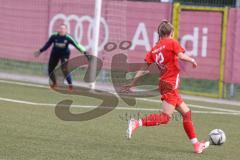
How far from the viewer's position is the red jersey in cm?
1041

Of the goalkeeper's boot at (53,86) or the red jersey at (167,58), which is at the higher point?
the red jersey at (167,58)

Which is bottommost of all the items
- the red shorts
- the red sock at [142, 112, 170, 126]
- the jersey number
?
the red sock at [142, 112, 170, 126]

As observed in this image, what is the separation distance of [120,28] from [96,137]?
10.0 m

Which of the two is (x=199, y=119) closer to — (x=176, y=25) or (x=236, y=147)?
(x=236, y=147)

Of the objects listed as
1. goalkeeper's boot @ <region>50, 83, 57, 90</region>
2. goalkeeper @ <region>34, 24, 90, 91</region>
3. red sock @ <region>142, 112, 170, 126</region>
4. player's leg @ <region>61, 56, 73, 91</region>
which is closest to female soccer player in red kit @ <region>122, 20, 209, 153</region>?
red sock @ <region>142, 112, 170, 126</region>

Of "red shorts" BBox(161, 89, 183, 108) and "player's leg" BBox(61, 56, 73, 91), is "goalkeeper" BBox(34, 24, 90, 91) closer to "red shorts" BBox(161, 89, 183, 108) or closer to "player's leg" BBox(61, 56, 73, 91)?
"player's leg" BBox(61, 56, 73, 91)

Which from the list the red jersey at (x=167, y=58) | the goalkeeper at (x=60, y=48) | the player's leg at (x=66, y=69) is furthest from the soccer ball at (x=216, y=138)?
the player's leg at (x=66, y=69)

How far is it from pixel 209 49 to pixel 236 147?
870cm

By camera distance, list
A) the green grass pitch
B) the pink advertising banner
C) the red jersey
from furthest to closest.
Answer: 1. the pink advertising banner
2. the red jersey
3. the green grass pitch

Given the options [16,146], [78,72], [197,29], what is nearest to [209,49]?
[197,29]

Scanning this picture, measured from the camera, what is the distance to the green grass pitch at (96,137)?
32.3 ft

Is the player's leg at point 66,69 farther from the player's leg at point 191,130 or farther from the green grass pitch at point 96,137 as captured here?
the player's leg at point 191,130

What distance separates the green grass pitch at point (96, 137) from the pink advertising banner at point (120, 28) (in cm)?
383

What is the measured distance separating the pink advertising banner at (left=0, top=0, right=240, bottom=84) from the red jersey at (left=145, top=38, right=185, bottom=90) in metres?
9.15
